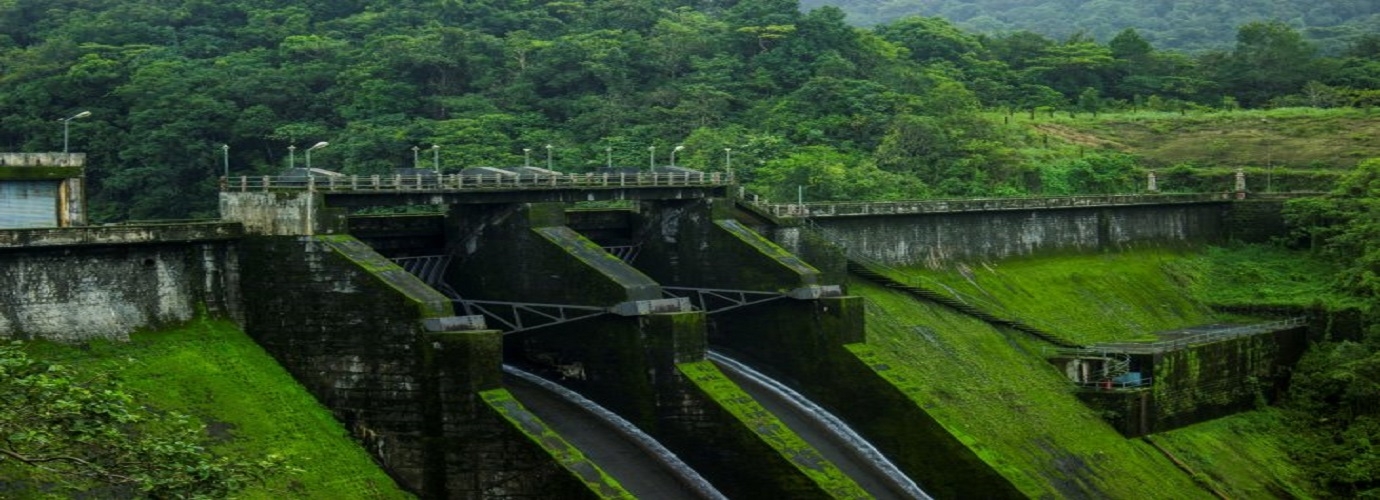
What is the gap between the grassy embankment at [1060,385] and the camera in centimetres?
5450

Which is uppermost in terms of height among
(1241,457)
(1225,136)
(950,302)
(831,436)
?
(1225,136)

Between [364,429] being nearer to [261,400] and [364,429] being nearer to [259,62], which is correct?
[261,400]

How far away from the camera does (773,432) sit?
46.5 m

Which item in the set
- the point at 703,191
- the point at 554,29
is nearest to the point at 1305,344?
the point at 703,191

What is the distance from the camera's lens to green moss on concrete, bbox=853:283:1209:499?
2088 inches

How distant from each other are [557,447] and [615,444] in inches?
206

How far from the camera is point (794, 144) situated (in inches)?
3548

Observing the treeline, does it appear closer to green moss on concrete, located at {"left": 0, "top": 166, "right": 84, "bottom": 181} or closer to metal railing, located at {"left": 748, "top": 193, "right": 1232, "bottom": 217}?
metal railing, located at {"left": 748, "top": 193, "right": 1232, "bottom": 217}

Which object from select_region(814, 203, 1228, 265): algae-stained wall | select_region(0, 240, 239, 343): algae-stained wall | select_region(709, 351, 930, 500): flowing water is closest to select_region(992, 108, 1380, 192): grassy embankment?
select_region(814, 203, 1228, 265): algae-stained wall

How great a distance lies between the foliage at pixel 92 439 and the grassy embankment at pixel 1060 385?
88.0ft

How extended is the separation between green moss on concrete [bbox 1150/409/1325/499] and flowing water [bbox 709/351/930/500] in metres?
13.1

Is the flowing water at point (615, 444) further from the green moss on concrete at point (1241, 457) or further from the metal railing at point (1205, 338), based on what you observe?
the metal railing at point (1205, 338)

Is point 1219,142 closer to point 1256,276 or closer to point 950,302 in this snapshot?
point 1256,276

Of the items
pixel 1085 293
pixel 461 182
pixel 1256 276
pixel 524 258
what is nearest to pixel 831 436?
pixel 524 258
